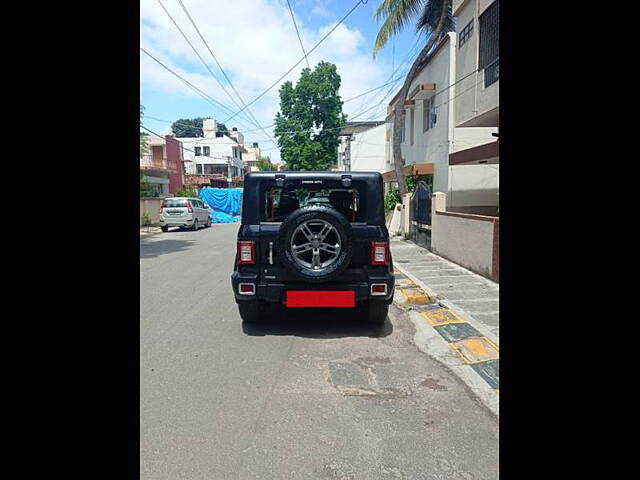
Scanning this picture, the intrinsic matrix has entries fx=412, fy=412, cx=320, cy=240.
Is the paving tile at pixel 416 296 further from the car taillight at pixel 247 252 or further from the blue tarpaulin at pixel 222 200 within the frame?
the blue tarpaulin at pixel 222 200

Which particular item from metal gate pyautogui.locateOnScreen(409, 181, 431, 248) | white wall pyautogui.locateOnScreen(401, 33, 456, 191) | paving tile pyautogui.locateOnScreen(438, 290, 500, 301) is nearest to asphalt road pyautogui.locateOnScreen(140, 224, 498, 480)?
paving tile pyautogui.locateOnScreen(438, 290, 500, 301)

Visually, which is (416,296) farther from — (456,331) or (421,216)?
(421,216)

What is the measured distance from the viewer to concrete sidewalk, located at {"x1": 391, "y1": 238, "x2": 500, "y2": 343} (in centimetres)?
538

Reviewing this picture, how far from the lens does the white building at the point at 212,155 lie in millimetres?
52969

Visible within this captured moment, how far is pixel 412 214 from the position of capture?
13.3m

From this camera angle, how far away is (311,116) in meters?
36.9

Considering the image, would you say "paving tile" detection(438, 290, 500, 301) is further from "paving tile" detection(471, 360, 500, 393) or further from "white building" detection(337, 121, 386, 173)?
"white building" detection(337, 121, 386, 173)

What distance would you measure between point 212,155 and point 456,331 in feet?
175

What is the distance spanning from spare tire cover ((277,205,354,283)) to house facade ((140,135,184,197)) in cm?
2822

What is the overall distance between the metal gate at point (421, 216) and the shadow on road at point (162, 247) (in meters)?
7.39

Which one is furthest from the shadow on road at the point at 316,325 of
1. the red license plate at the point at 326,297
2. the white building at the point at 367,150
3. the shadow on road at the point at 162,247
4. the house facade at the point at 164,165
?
the white building at the point at 367,150
